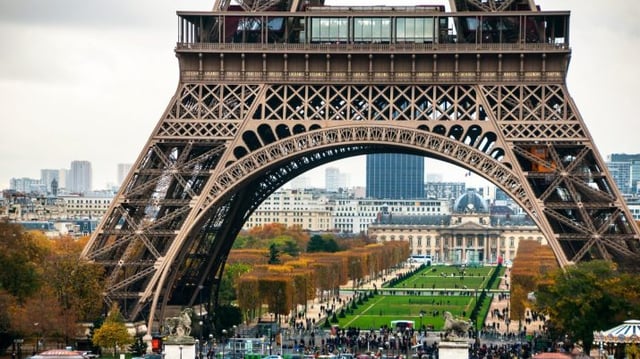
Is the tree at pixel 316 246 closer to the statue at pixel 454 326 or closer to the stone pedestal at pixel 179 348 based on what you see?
the stone pedestal at pixel 179 348

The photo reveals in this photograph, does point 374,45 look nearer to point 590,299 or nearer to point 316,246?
point 590,299

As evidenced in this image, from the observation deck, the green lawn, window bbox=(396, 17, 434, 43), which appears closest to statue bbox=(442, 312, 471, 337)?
the observation deck

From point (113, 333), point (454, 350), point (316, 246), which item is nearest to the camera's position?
point (454, 350)

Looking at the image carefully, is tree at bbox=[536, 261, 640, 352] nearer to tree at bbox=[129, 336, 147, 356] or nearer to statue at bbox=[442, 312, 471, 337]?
statue at bbox=[442, 312, 471, 337]

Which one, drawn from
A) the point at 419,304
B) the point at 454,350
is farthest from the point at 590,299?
the point at 419,304

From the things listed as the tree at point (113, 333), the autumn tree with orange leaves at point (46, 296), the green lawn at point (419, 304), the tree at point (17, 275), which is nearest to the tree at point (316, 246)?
the green lawn at point (419, 304)
